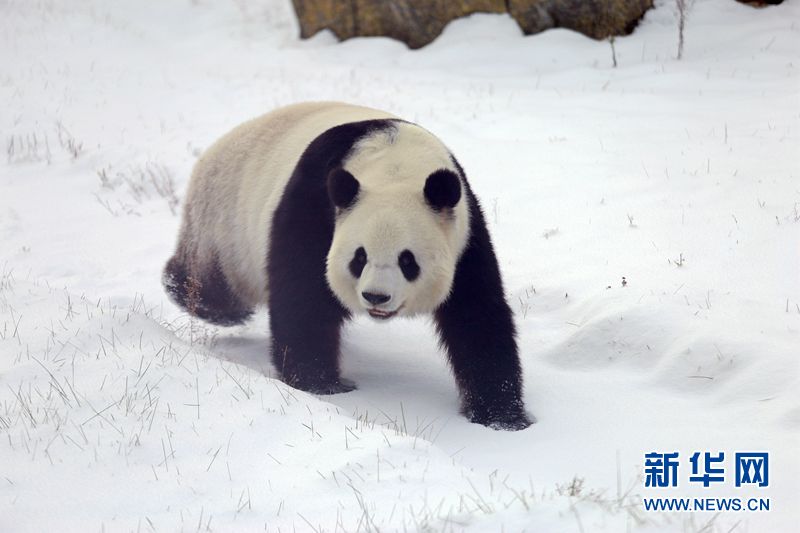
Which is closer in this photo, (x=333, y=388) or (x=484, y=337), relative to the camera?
(x=484, y=337)

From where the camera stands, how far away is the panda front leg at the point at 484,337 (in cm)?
529

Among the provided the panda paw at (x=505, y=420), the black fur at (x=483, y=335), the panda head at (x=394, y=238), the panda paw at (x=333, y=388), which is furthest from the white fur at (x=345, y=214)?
the panda paw at (x=505, y=420)

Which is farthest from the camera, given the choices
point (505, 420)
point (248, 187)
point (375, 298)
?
point (248, 187)

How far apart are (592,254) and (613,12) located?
28.3ft

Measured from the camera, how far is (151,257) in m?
8.71

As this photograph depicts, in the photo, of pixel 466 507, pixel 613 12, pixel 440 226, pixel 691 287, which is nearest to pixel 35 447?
pixel 466 507

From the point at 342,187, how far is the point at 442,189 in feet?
1.87

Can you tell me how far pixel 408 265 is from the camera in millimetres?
4781

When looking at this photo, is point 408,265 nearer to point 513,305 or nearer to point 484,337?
point 484,337

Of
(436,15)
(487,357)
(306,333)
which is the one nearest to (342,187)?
(306,333)

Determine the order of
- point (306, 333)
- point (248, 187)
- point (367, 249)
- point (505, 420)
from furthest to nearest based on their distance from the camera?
point (248, 187)
point (306, 333)
point (505, 420)
point (367, 249)

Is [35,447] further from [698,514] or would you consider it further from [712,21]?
[712,21]

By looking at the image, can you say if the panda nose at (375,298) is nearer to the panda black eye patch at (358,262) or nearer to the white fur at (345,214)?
the white fur at (345,214)

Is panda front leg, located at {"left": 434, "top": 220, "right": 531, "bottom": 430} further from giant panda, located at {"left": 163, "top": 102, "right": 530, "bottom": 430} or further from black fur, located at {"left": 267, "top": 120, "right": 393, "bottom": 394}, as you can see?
black fur, located at {"left": 267, "top": 120, "right": 393, "bottom": 394}
